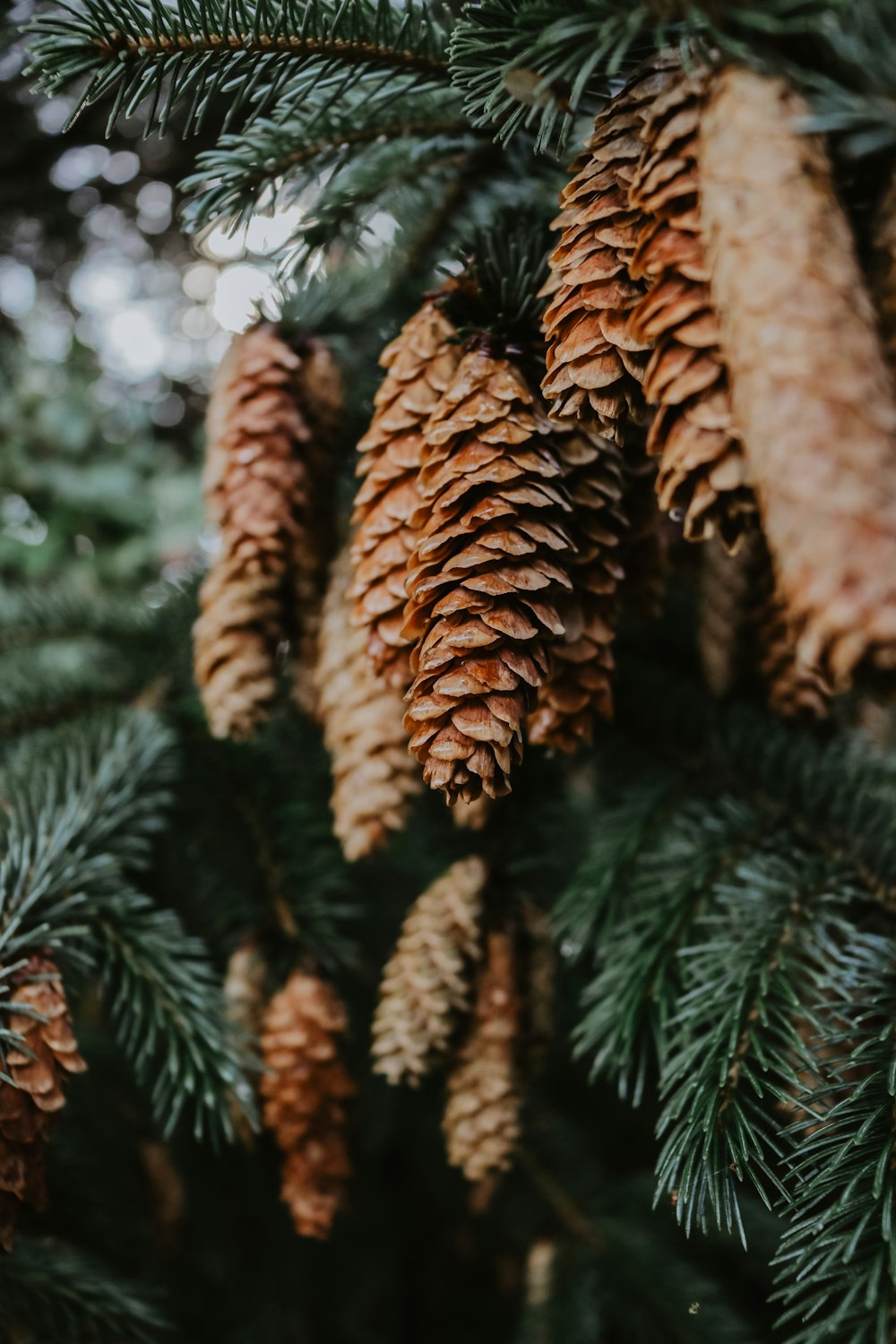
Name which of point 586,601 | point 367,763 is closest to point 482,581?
point 586,601

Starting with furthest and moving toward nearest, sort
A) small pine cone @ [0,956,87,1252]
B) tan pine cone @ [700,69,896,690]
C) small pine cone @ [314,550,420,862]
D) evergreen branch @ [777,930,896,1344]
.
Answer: small pine cone @ [314,550,420,862] → small pine cone @ [0,956,87,1252] → evergreen branch @ [777,930,896,1344] → tan pine cone @ [700,69,896,690]

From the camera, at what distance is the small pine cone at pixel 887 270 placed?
386 millimetres

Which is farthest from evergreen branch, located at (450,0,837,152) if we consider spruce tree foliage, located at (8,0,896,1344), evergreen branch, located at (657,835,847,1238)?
evergreen branch, located at (657,835,847,1238)

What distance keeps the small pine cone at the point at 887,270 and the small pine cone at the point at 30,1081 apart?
57cm

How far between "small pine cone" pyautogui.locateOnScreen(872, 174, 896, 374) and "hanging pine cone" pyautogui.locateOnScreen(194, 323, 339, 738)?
376mm

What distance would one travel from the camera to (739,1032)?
45 cm

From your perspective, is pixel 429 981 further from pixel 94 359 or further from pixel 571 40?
pixel 94 359

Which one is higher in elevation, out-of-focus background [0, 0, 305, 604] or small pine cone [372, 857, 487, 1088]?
out-of-focus background [0, 0, 305, 604]

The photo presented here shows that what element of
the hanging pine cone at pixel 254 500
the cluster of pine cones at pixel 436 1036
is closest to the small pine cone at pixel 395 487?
the hanging pine cone at pixel 254 500

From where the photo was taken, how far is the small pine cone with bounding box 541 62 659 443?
14.4 inches

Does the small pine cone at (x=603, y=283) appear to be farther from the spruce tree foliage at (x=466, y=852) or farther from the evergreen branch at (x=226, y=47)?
the evergreen branch at (x=226, y=47)

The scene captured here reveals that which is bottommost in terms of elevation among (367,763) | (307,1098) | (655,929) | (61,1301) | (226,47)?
(61,1301)

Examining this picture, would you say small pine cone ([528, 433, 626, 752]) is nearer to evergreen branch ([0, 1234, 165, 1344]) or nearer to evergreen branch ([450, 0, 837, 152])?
evergreen branch ([450, 0, 837, 152])

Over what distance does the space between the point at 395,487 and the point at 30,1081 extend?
40cm
